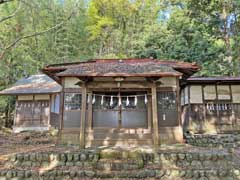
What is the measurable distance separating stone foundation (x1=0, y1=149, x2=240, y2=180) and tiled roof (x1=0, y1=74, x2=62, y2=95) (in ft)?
29.7

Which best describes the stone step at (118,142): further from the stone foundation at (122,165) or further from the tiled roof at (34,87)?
the tiled roof at (34,87)

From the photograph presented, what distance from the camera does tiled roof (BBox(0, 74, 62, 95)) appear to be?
55.4 ft

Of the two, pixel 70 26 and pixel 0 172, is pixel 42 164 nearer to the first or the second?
pixel 0 172

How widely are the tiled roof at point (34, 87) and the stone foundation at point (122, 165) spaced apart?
29.7 ft

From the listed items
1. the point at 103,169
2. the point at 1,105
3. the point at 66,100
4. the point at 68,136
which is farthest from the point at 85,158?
the point at 1,105

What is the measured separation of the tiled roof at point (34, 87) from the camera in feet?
55.4

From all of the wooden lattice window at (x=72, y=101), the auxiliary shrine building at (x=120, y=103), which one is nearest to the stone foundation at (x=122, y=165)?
the auxiliary shrine building at (x=120, y=103)

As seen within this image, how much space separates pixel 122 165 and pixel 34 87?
12.7m

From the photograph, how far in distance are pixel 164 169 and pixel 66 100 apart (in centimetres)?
581

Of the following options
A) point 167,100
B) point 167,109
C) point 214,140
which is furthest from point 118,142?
point 214,140

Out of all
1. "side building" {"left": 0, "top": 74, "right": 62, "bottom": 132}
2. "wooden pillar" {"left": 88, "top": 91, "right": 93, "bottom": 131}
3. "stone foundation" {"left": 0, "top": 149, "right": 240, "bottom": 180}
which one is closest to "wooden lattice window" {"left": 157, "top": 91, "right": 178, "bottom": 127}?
"stone foundation" {"left": 0, "top": 149, "right": 240, "bottom": 180}

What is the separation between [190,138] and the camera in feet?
38.5

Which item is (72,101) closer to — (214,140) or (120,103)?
(120,103)

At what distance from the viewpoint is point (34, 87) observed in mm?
17781
